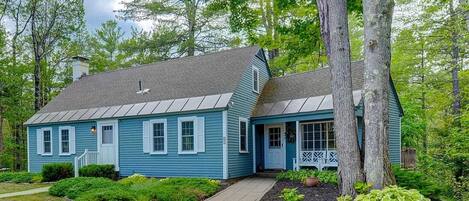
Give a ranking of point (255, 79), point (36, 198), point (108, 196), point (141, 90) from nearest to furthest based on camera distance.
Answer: point (108, 196) → point (36, 198) → point (255, 79) → point (141, 90)

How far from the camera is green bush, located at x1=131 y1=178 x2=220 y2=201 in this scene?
845 centimetres

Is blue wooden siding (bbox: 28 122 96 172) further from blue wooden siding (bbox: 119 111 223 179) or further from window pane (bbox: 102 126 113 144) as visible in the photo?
blue wooden siding (bbox: 119 111 223 179)

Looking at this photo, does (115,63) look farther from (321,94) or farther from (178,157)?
(321,94)

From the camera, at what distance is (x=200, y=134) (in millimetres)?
12758

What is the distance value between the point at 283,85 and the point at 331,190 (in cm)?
634

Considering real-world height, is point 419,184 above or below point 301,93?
below

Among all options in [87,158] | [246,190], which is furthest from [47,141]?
[246,190]

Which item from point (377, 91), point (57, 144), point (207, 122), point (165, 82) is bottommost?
point (57, 144)

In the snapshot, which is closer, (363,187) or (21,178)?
(363,187)

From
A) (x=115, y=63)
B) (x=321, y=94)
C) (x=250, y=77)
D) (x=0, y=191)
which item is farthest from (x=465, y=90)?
(x=115, y=63)

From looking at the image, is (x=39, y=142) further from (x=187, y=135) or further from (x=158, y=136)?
(x=187, y=135)

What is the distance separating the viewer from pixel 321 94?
12.9m

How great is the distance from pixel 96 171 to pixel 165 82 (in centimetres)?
424

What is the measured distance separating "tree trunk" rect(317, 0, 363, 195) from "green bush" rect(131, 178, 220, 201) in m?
3.97
